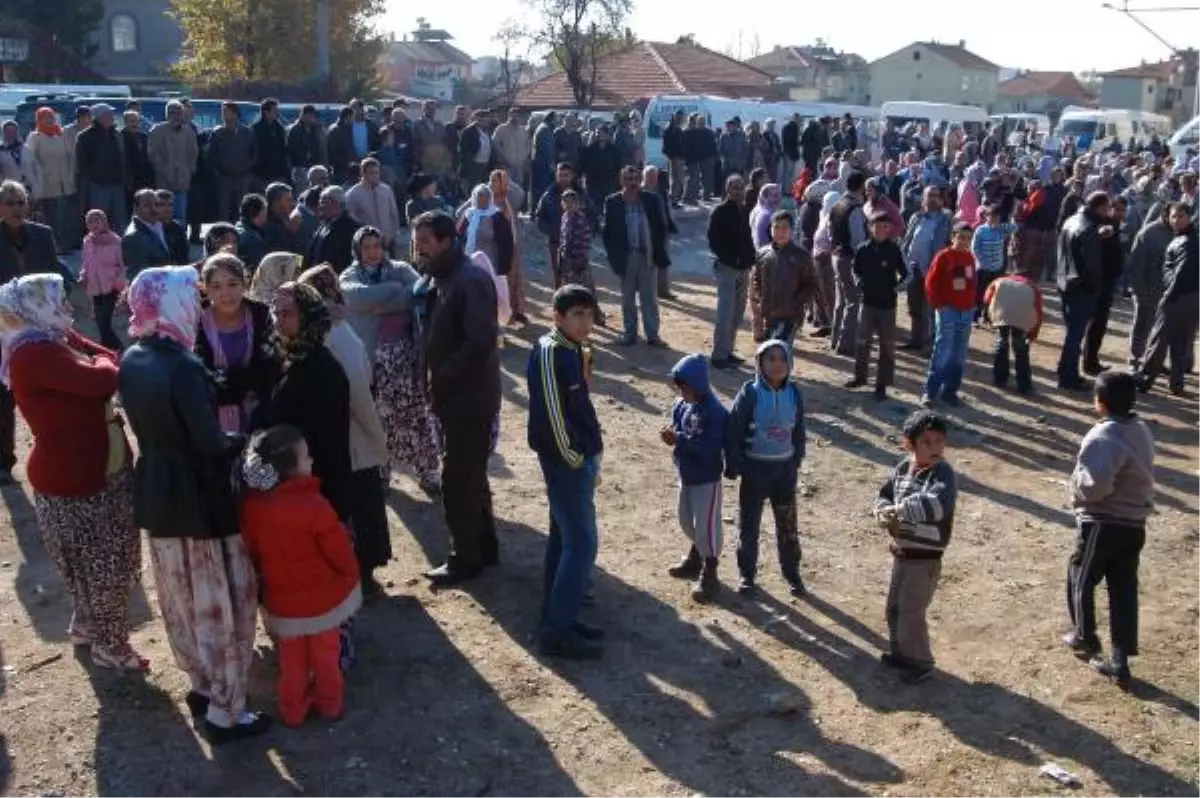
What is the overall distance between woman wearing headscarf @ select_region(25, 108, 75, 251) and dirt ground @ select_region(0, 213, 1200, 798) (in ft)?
24.6

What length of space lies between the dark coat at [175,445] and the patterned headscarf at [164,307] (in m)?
0.05

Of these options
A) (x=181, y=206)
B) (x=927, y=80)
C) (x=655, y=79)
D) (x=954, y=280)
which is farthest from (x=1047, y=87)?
(x=954, y=280)

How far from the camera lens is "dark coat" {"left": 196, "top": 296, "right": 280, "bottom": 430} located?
5.46 m

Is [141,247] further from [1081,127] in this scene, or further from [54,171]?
[1081,127]

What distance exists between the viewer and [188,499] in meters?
4.74

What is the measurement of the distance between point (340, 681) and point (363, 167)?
24.6 feet

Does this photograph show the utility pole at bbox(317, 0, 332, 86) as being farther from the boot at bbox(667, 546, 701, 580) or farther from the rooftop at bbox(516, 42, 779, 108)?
the boot at bbox(667, 546, 701, 580)

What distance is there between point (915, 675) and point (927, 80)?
305 ft

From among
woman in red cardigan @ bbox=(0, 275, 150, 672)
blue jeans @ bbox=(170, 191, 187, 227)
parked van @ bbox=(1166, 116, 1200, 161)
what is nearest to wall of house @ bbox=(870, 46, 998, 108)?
parked van @ bbox=(1166, 116, 1200, 161)

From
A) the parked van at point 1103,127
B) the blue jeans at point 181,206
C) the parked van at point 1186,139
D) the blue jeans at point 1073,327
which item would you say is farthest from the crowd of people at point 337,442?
the parked van at point 1103,127

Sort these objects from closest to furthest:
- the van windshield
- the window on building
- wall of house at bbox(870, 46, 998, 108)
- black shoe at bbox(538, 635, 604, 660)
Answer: black shoe at bbox(538, 635, 604, 660) < the van windshield < the window on building < wall of house at bbox(870, 46, 998, 108)

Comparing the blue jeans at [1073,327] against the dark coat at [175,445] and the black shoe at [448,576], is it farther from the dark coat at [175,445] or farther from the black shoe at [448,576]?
the dark coat at [175,445]

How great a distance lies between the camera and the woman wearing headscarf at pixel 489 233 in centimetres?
1118

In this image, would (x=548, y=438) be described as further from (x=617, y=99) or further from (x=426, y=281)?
(x=617, y=99)
